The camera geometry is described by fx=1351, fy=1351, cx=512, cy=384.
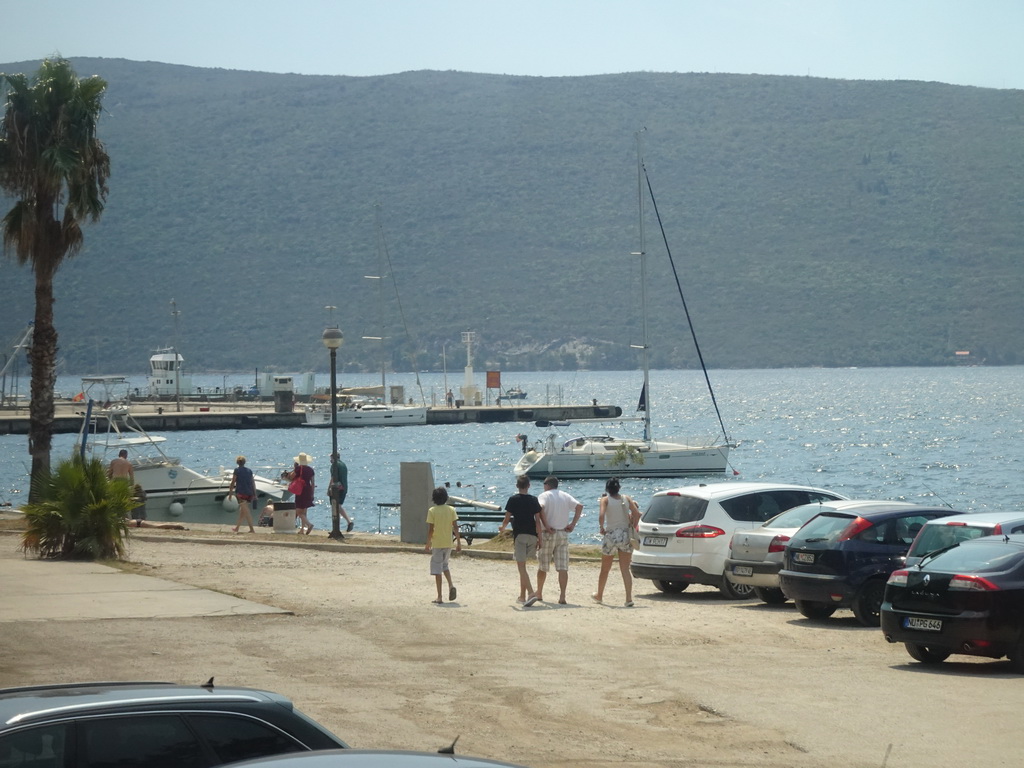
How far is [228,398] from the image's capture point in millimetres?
136750

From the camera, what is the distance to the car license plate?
12141 millimetres

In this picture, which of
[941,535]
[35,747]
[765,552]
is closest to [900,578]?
[941,535]

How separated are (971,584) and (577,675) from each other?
Answer: 3.62m

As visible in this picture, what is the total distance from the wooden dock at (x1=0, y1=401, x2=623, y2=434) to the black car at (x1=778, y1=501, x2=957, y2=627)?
91684mm

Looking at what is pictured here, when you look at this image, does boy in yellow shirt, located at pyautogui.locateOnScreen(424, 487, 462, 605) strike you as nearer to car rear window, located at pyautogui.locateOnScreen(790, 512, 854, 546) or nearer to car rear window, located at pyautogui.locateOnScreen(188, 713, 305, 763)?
car rear window, located at pyautogui.locateOnScreen(790, 512, 854, 546)

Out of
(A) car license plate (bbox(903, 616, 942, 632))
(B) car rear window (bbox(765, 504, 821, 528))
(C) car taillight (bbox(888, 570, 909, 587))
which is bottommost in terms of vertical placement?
(A) car license plate (bbox(903, 616, 942, 632))

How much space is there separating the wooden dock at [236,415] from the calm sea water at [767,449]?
3.91 feet

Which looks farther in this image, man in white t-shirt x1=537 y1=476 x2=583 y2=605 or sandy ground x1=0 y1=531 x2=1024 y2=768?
man in white t-shirt x1=537 y1=476 x2=583 y2=605

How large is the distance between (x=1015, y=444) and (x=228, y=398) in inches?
3079

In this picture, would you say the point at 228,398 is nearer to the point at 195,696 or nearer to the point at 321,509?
the point at 321,509

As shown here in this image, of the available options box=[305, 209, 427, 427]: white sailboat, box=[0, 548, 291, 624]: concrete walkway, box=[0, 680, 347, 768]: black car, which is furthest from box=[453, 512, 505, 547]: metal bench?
box=[305, 209, 427, 427]: white sailboat

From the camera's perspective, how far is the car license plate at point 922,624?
12141mm

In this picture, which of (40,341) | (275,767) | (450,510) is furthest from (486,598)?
(40,341)

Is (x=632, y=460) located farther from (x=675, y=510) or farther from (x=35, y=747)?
(x=35, y=747)
